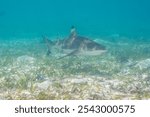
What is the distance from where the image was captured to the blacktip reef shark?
17.8 metres

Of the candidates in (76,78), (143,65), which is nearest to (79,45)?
(76,78)

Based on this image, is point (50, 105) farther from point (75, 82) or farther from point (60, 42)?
point (60, 42)

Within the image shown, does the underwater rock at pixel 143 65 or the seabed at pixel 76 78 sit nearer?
the seabed at pixel 76 78

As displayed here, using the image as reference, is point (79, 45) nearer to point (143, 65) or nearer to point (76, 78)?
point (76, 78)

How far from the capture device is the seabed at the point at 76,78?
1361 centimetres

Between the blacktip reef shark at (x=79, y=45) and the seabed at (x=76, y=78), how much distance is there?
104cm

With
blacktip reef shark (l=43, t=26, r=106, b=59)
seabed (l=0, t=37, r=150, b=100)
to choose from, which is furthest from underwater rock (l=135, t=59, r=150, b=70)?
blacktip reef shark (l=43, t=26, r=106, b=59)

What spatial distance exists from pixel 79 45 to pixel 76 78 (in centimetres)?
250

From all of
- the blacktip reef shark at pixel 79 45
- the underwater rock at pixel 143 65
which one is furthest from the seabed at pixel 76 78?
the blacktip reef shark at pixel 79 45

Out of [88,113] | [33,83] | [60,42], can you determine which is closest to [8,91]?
[33,83]

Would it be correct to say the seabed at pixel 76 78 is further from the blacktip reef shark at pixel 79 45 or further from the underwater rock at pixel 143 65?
A: the blacktip reef shark at pixel 79 45

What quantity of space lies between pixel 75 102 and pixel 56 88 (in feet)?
14.1

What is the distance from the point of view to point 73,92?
1386 centimetres

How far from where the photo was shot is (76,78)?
17.0 m
